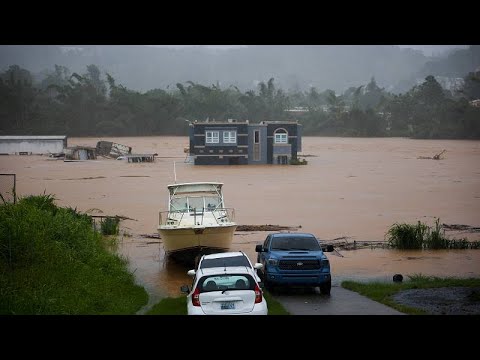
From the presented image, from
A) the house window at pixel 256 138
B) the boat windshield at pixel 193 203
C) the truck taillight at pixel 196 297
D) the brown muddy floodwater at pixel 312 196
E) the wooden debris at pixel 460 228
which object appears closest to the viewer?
the truck taillight at pixel 196 297

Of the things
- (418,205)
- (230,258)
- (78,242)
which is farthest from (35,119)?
(230,258)

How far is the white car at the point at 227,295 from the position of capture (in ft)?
38.7

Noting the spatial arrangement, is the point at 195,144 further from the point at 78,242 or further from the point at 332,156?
the point at 78,242

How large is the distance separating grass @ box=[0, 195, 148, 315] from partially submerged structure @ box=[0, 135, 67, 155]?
5475 centimetres

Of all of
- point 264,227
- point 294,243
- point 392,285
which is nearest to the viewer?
point 294,243

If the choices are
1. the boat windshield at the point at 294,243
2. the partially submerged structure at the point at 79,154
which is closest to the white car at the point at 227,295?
the boat windshield at the point at 294,243

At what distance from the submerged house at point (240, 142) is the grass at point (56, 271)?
40714 mm

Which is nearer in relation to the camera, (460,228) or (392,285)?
(392,285)

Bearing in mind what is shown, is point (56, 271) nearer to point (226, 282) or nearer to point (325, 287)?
point (226, 282)

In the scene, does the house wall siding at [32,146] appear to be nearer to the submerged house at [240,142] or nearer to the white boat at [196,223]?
the submerged house at [240,142]

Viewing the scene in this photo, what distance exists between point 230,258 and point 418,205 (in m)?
29.0

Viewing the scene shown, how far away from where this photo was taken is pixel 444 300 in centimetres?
1517

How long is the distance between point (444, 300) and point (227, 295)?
17.2 feet

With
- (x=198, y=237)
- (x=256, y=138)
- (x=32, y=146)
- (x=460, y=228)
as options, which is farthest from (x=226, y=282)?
(x=32, y=146)
